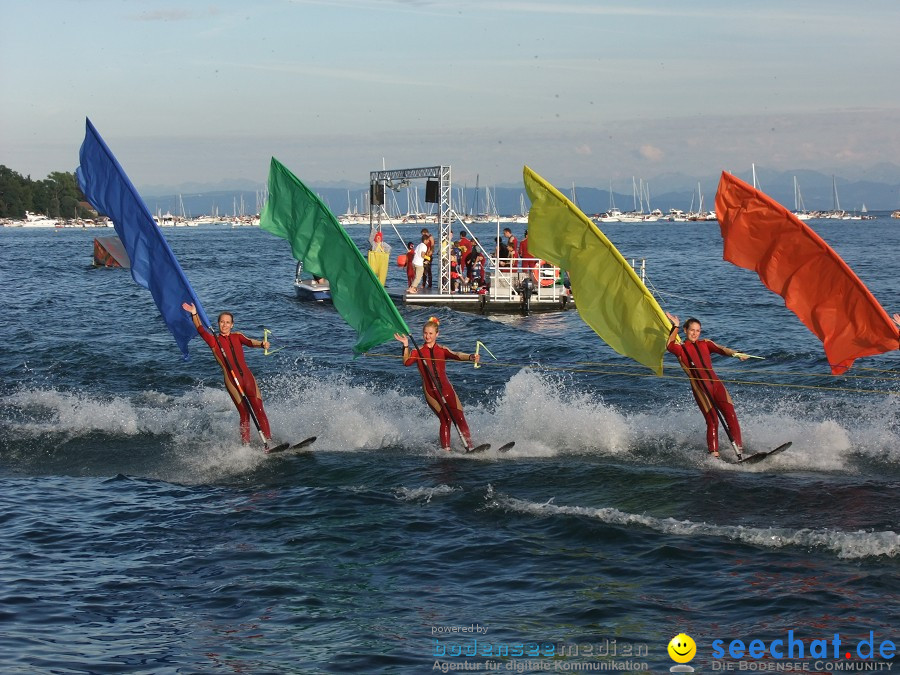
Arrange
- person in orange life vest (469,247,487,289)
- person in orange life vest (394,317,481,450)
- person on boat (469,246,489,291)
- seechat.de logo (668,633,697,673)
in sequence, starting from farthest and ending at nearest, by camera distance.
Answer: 1. person in orange life vest (469,247,487,289)
2. person on boat (469,246,489,291)
3. person in orange life vest (394,317,481,450)
4. seechat.de logo (668,633,697,673)

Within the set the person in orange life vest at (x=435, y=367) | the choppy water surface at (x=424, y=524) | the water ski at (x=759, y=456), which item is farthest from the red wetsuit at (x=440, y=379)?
the water ski at (x=759, y=456)

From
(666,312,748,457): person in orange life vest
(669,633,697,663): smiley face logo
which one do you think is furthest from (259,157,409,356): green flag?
(669,633,697,663): smiley face logo

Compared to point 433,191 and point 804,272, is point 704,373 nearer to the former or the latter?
point 804,272

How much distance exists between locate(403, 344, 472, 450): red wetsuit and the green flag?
1.51 feet

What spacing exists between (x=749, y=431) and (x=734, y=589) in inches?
261

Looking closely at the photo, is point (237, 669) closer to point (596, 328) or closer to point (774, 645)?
point (774, 645)

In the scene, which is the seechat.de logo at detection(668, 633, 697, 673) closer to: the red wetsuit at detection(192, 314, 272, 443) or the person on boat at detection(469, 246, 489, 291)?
the red wetsuit at detection(192, 314, 272, 443)

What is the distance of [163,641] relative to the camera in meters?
9.20

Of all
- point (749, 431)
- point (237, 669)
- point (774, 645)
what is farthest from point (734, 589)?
point (749, 431)

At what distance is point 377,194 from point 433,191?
14.1 ft

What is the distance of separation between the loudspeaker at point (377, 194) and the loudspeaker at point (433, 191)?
3775 millimetres

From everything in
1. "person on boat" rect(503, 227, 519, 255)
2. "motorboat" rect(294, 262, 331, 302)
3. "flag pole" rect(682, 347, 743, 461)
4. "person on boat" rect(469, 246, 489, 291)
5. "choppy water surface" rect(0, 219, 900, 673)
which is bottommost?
"choppy water surface" rect(0, 219, 900, 673)

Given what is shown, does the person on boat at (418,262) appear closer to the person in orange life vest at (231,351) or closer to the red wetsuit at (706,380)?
the person in orange life vest at (231,351)

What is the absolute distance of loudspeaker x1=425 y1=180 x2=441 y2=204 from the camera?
34.7m
